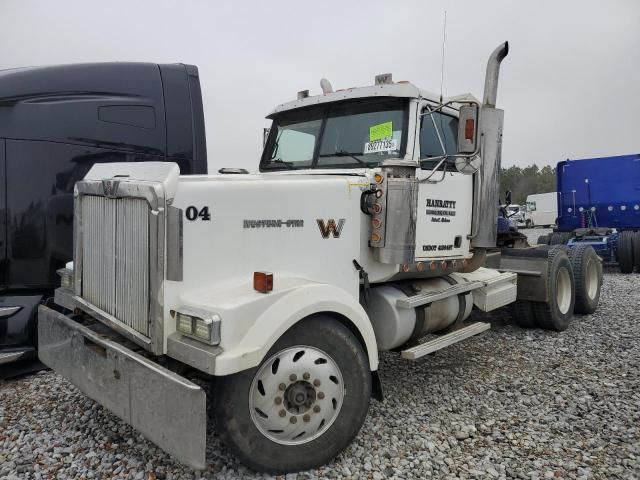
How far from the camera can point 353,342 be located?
3.04 m

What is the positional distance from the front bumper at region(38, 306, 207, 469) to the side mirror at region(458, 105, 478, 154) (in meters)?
2.49

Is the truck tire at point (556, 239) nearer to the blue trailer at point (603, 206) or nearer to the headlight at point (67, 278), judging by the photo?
the blue trailer at point (603, 206)

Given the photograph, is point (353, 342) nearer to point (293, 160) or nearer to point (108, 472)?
point (108, 472)

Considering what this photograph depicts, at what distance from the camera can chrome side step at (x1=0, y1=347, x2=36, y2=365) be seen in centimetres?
414

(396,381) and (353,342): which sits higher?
(353,342)

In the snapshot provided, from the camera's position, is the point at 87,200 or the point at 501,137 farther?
the point at 501,137

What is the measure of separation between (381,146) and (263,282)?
1783 mm

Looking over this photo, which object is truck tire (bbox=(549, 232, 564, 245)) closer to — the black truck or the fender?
the black truck

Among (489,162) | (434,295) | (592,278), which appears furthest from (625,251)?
(434,295)

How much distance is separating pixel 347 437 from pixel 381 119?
A: 8.01ft

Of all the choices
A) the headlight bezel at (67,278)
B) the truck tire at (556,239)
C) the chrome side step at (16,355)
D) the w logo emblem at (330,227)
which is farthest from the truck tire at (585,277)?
the chrome side step at (16,355)

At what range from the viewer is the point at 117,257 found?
9.84 feet

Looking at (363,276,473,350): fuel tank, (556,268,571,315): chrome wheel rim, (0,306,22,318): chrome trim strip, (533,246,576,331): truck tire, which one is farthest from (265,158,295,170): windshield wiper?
(556,268,571,315): chrome wheel rim

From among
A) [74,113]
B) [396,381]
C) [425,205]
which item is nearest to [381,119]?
[425,205]
